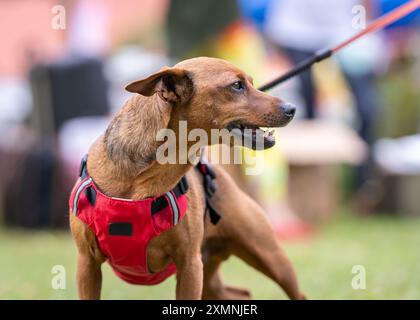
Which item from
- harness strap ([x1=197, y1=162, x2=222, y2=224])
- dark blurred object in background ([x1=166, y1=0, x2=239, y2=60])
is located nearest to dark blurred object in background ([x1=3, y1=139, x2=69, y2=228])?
dark blurred object in background ([x1=166, y1=0, x2=239, y2=60])

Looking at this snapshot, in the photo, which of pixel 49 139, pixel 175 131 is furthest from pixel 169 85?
pixel 49 139

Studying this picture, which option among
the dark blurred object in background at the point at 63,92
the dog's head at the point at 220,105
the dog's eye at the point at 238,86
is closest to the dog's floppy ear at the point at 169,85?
the dog's head at the point at 220,105

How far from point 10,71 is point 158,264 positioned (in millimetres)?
10416

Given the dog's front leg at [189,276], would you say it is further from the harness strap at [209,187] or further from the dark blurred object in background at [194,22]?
the dark blurred object in background at [194,22]

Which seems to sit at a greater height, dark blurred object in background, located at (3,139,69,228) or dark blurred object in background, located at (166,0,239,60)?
dark blurred object in background, located at (166,0,239,60)

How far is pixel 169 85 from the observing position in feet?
10.8

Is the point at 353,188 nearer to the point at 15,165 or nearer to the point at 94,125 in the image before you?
the point at 94,125

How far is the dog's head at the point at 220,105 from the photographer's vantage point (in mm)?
3340

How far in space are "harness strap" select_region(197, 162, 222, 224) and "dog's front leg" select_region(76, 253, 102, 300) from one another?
0.59 metres

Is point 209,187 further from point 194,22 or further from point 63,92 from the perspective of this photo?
point 63,92

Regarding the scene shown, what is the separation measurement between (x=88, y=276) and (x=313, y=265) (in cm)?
283

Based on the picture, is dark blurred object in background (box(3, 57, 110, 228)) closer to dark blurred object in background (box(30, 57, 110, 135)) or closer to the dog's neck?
dark blurred object in background (box(30, 57, 110, 135))

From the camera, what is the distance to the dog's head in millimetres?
3340
